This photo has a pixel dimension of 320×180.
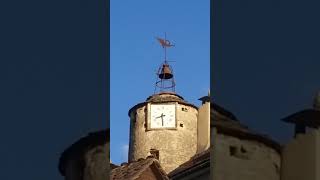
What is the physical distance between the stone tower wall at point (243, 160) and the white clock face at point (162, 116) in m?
8.30

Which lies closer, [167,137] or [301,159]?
[301,159]

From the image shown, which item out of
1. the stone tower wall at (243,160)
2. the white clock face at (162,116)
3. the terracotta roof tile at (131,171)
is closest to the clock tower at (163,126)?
the white clock face at (162,116)

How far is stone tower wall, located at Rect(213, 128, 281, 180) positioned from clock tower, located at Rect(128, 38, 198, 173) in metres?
7.38

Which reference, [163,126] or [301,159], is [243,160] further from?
[163,126]

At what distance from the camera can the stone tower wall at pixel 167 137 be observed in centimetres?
1170

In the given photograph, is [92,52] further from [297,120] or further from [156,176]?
[156,176]

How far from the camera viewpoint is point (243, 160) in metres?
4.07

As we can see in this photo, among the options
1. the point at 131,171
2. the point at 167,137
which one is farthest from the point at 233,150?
the point at 167,137

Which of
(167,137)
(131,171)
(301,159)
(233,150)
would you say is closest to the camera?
(233,150)

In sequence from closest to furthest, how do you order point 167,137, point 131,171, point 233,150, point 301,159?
point 233,150 < point 301,159 < point 131,171 < point 167,137

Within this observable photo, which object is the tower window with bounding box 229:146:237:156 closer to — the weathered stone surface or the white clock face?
the weathered stone surface

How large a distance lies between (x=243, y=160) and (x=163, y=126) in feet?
29.6

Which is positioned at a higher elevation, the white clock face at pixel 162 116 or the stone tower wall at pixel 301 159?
the stone tower wall at pixel 301 159

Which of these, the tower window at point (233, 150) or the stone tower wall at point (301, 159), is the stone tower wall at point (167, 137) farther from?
the tower window at point (233, 150)
